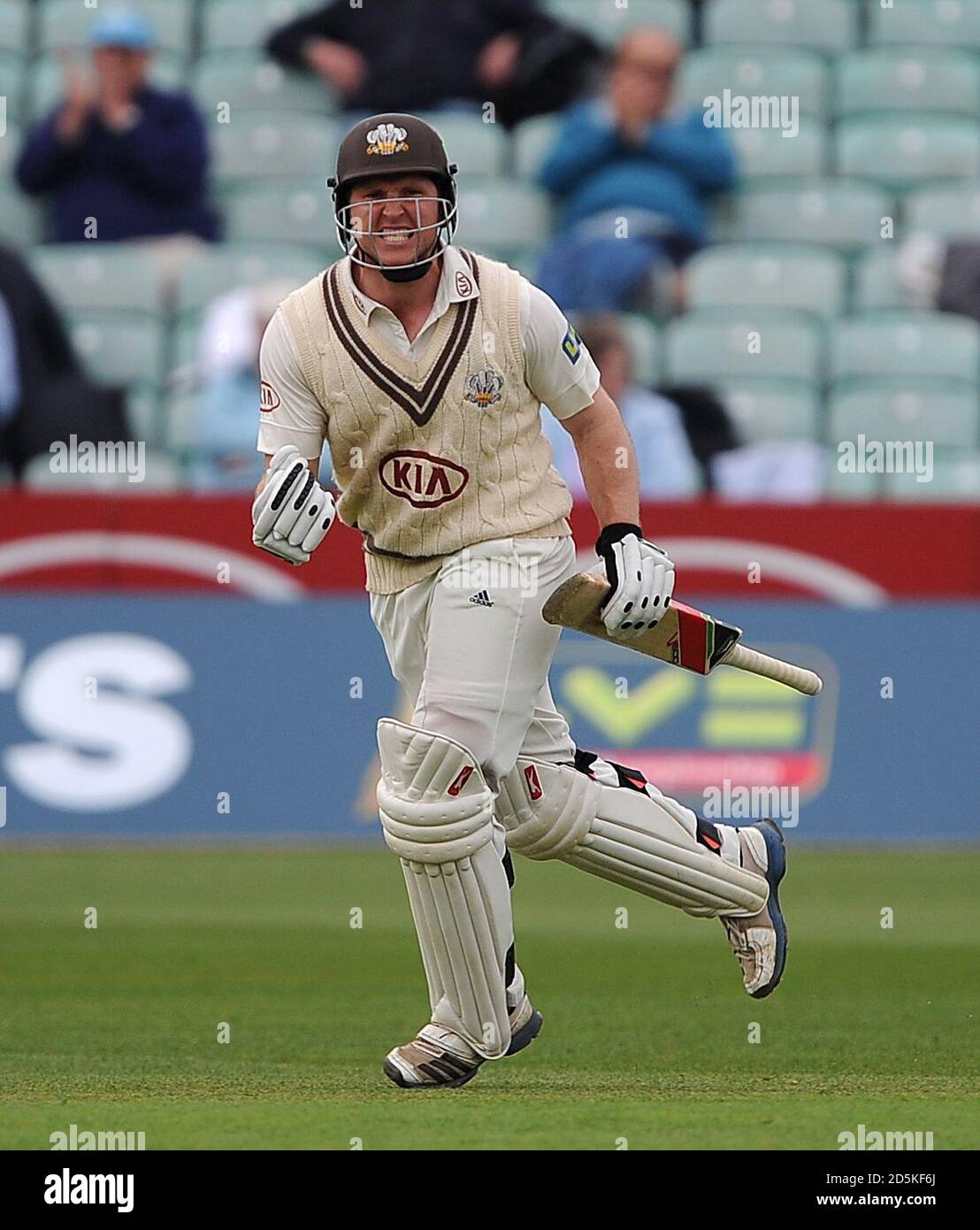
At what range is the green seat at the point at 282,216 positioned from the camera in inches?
496

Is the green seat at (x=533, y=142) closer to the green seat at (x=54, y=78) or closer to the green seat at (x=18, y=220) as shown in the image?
the green seat at (x=54, y=78)

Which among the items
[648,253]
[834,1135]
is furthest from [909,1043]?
[648,253]

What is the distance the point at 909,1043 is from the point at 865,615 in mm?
4312

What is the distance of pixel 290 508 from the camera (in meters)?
4.72

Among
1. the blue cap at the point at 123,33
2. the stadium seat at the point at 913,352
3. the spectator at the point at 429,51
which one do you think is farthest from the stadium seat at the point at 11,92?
the stadium seat at the point at 913,352

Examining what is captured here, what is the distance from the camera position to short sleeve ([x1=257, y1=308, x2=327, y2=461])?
16.3ft

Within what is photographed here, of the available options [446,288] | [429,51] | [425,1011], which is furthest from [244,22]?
[446,288]

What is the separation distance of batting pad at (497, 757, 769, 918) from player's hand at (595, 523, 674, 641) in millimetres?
384

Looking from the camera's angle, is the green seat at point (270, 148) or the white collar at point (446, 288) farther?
the green seat at point (270, 148)

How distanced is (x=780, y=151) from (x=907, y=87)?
0.93 meters

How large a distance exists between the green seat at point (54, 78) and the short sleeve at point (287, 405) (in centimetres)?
840

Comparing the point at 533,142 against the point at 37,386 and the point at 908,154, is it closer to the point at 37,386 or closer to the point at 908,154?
the point at 908,154

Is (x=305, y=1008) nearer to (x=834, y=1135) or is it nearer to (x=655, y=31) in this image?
(x=834, y=1135)

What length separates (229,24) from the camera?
1345 cm
